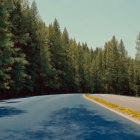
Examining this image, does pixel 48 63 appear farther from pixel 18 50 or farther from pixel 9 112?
pixel 9 112

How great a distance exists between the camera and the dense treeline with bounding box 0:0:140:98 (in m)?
33.1

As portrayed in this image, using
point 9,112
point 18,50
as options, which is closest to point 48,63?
point 18,50

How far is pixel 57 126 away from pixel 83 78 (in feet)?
230

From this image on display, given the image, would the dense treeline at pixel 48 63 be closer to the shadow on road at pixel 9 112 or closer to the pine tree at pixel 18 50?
the pine tree at pixel 18 50

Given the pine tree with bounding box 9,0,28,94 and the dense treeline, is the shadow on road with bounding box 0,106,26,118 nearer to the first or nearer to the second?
the dense treeline

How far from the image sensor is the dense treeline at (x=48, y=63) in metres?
33.1

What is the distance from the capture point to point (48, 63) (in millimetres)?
54312

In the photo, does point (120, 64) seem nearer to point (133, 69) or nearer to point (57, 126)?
point (133, 69)

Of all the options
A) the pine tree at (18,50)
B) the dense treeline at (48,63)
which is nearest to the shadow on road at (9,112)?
the dense treeline at (48,63)

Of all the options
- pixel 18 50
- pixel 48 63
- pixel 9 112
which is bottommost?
pixel 9 112

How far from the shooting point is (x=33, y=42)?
158 ft

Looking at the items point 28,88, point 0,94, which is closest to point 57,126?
point 0,94

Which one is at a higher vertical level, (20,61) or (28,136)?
(20,61)

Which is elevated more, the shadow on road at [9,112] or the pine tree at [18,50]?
the pine tree at [18,50]
